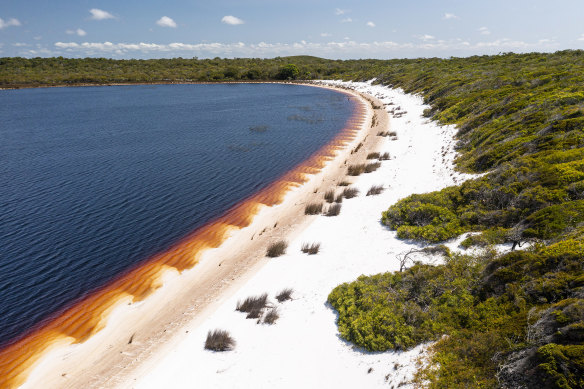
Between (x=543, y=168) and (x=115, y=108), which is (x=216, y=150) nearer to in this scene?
(x=543, y=168)

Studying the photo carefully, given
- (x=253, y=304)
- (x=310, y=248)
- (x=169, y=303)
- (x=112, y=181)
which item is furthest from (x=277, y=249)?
(x=112, y=181)

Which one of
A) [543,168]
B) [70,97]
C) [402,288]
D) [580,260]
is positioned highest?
[70,97]

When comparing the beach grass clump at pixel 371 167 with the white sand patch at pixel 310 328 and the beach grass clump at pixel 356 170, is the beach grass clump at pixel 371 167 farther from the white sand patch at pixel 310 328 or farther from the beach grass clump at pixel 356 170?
the white sand patch at pixel 310 328

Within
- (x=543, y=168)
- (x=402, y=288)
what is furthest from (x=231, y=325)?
(x=543, y=168)

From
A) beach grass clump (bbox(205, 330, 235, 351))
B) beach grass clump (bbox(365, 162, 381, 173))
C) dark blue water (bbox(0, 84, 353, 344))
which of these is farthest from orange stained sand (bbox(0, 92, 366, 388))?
beach grass clump (bbox(365, 162, 381, 173))

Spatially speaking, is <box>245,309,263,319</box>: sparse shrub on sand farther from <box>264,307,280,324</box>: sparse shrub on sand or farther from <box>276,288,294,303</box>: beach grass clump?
<box>276,288,294,303</box>: beach grass clump

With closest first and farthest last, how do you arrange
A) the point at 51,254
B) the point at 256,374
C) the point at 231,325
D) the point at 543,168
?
the point at 256,374
the point at 231,325
the point at 543,168
the point at 51,254

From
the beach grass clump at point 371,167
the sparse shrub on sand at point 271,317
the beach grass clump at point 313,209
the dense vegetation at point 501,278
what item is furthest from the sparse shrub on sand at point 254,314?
the beach grass clump at point 371,167
